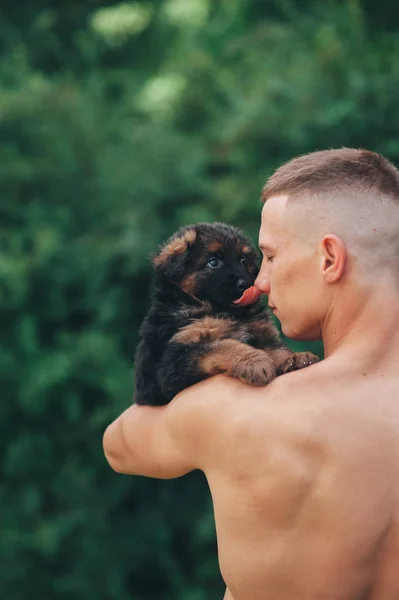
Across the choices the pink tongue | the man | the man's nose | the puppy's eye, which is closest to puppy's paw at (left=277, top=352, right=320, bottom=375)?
the man

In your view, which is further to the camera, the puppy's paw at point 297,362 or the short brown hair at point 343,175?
the puppy's paw at point 297,362

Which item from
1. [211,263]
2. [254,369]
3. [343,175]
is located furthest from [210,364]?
[343,175]

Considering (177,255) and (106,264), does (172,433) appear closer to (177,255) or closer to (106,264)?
(177,255)

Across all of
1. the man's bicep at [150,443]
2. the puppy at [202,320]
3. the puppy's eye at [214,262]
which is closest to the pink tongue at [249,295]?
the puppy at [202,320]

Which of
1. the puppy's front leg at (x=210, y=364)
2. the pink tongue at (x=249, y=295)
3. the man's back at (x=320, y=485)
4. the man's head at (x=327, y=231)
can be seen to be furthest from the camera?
the pink tongue at (x=249, y=295)

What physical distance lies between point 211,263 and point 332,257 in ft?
2.67

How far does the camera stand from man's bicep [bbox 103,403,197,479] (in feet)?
10.1

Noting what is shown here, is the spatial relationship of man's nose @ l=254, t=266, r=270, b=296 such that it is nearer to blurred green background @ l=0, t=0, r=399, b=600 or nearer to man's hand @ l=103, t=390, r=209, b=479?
man's hand @ l=103, t=390, r=209, b=479

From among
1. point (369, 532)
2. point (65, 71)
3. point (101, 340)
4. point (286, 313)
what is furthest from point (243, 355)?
point (65, 71)

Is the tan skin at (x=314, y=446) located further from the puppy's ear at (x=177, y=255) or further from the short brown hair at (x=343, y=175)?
the puppy's ear at (x=177, y=255)

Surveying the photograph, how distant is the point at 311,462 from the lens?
2.71 metres

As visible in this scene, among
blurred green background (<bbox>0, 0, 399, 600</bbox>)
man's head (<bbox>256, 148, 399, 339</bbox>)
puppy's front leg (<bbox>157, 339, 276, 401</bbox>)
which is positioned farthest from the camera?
blurred green background (<bbox>0, 0, 399, 600</bbox>)

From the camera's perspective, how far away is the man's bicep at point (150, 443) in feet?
10.1

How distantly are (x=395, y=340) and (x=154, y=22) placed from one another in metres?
9.62
